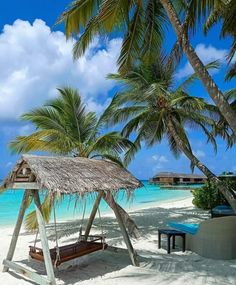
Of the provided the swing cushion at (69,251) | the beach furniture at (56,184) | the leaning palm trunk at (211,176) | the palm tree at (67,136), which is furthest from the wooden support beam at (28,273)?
the leaning palm trunk at (211,176)

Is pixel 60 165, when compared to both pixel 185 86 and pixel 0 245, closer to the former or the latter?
pixel 0 245

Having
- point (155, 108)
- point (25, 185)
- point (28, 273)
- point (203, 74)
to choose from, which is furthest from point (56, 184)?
point (155, 108)

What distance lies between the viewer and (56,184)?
18.8ft

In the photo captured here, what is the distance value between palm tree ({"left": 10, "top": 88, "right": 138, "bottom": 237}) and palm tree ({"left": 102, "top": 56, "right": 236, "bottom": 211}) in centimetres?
81

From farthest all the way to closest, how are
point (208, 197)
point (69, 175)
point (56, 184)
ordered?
point (208, 197) → point (69, 175) → point (56, 184)

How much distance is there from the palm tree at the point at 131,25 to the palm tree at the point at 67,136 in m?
2.26

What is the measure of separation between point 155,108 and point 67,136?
3396 millimetres

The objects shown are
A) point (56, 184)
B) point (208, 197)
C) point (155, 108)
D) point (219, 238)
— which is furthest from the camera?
point (208, 197)

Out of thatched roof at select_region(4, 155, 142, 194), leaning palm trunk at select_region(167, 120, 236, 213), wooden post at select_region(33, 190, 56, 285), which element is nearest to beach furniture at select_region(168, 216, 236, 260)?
leaning palm trunk at select_region(167, 120, 236, 213)

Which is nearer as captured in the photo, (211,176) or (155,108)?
(211,176)

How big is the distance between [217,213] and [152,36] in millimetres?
5810

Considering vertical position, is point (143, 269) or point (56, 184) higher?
point (56, 184)

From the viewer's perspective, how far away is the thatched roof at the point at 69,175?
19.1 ft

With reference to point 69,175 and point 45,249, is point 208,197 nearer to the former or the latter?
point 69,175
